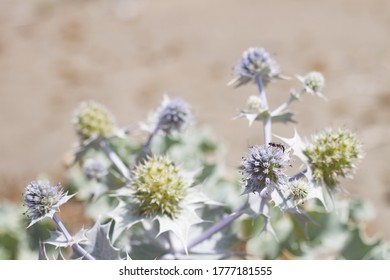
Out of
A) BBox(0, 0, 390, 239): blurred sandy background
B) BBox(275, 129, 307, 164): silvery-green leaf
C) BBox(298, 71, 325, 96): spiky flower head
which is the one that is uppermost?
BBox(0, 0, 390, 239): blurred sandy background

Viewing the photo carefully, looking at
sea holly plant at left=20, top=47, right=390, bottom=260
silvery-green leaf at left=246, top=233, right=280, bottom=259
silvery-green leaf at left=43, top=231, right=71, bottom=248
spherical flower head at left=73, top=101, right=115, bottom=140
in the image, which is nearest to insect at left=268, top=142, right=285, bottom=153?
sea holly plant at left=20, top=47, right=390, bottom=260

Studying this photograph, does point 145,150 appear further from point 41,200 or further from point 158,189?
point 41,200

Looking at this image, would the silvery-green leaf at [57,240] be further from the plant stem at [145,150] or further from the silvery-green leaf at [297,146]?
the silvery-green leaf at [297,146]

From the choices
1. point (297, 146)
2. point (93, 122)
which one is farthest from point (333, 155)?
point (93, 122)

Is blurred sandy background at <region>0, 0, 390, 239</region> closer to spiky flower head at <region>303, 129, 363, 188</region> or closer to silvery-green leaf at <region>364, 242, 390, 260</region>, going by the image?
silvery-green leaf at <region>364, 242, 390, 260</region>
